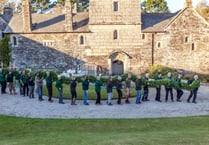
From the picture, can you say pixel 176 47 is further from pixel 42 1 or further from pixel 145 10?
pixel 42 1

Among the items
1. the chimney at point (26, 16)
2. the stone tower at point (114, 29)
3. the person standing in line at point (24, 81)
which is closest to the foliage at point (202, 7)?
the stone tower at point (114, 29)

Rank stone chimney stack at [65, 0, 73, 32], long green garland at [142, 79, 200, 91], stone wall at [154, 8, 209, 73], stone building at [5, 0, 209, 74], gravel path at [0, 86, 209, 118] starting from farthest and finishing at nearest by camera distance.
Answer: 1. stone wall at [154, 8, 209, 73]
2. stone building at [5, 0, 209, 74]
3. stone chimney stack at [65, 0, 73, 32]
4. long green garland at [142, 79, 200, 91]
5. gravel path at [0, 86, 209, 118]

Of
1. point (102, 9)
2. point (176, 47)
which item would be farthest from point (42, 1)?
point (176, 47)

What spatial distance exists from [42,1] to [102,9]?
29.6 meters

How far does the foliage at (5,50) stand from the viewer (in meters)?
37.5

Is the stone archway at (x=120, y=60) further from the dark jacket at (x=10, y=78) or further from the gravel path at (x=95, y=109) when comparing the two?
the dark jacket at (x=10, y=78)

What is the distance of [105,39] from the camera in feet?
125

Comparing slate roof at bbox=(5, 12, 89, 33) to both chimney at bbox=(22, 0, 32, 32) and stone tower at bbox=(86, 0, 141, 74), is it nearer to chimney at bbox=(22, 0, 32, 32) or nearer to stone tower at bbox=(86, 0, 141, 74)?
chimney at bbox=(22, 0, 32, 32)

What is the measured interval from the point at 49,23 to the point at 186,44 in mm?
15851

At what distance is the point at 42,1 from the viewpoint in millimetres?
64688

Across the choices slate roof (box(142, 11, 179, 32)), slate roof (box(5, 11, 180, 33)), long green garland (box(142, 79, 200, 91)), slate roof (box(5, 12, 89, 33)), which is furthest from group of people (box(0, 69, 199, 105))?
slate roof (box(142, 11, 179, 32))

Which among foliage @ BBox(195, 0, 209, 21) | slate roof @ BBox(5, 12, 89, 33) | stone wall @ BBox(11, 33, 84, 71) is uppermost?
foliage @ BBox(195, 0, 209, 21)

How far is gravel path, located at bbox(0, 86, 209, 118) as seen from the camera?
55.3 ft

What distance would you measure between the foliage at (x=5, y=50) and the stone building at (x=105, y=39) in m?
0.56
